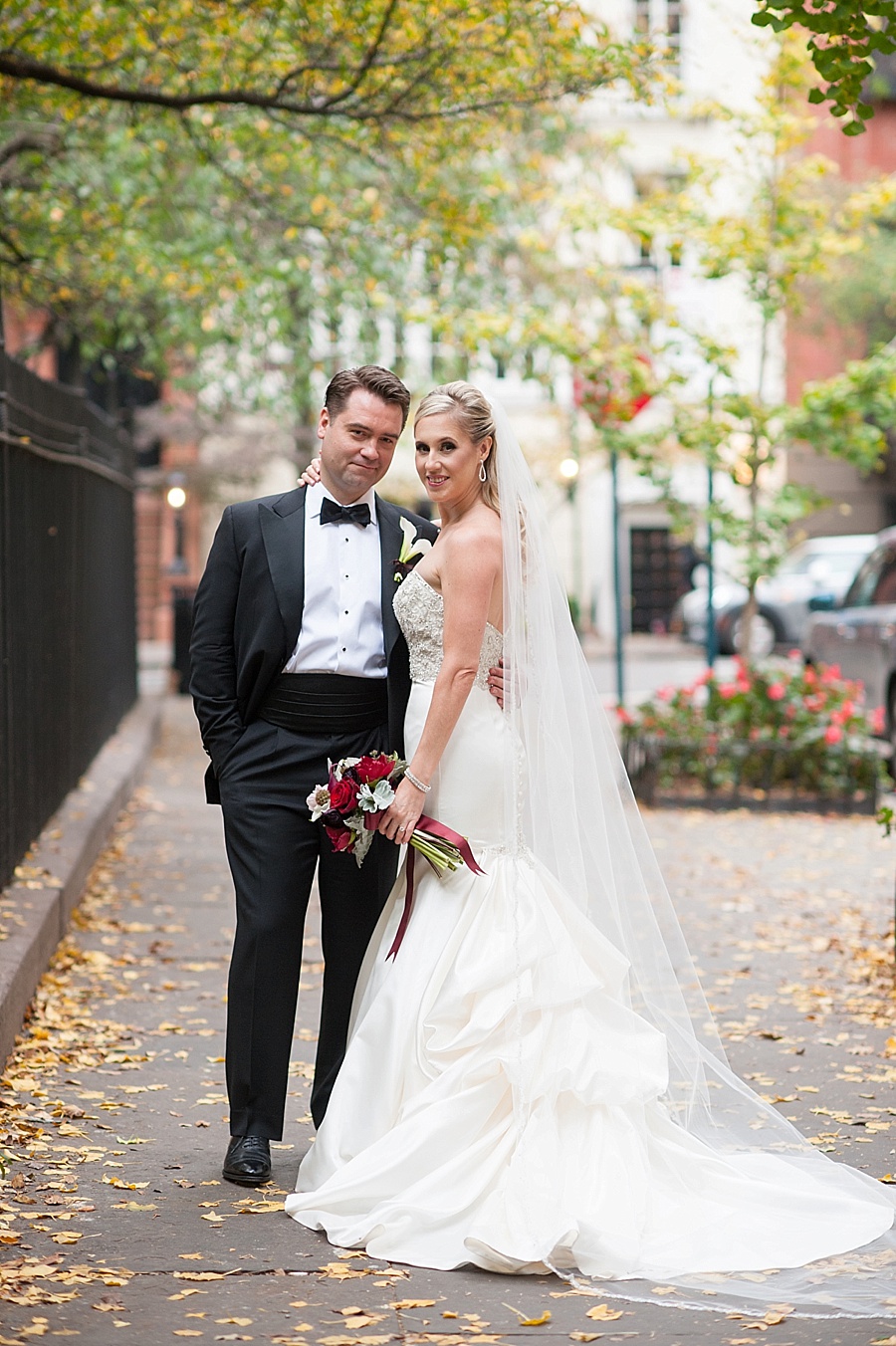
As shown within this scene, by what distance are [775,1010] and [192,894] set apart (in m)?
3.57

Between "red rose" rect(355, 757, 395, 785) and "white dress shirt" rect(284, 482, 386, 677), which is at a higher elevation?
"white dress shirt" rect(284, 482, 386, 677)

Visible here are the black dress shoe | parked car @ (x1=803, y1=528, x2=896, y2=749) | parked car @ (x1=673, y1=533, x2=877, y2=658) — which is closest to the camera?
the black dress shoe

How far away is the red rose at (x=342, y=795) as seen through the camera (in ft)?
15.2

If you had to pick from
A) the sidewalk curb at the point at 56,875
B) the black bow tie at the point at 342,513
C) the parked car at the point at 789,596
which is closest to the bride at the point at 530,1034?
the black bow tie at the point at 342,513

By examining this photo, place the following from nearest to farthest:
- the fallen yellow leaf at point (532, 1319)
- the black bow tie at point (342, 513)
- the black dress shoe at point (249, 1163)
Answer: the fallen yellow leaf at point (532, 1319), the black dress shoe at point (249, 1163), the black bow tie at point (342, 513)

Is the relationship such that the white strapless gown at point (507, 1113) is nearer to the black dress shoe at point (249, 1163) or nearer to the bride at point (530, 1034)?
the bride at point (530, 1034)

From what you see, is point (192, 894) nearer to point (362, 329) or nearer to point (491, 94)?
point (491, 94)

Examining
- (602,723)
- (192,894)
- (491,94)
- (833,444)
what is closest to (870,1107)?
(602,723)

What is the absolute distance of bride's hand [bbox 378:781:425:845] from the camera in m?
4.66

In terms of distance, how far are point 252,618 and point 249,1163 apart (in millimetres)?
1524

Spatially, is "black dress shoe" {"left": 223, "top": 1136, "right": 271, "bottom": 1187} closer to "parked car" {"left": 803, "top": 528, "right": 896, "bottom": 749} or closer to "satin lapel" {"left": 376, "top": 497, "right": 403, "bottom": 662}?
"satin lapel" {"left": 376, "top": 497, "right": 403, "bottom": 662}

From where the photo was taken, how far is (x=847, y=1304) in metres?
3.91

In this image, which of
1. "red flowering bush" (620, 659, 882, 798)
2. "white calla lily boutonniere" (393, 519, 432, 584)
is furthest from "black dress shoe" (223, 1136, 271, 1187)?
"red flowering bush" (620, 659, 882, 798)

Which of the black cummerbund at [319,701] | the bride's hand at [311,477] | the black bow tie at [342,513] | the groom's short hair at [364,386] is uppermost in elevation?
the groom's short hair at [364,386]
